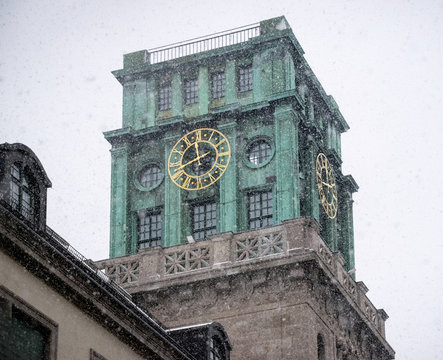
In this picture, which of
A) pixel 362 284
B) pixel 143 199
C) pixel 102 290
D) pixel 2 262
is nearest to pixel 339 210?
pixel 362 284

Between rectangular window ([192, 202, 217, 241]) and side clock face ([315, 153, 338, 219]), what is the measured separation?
441 centimetres

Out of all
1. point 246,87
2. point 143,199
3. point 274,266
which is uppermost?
point 246,87

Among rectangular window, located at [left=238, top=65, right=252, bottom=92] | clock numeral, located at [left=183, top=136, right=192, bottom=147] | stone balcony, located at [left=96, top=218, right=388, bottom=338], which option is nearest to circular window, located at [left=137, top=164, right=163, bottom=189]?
clock numeral, located at [left=183, top=136, right=192, bottom=147]

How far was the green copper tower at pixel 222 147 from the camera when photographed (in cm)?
5484

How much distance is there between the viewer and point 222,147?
184 feet

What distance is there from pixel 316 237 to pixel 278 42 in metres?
9.36

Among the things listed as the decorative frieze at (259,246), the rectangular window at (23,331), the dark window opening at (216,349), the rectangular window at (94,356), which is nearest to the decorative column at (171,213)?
the decorative frieze at (259,246)

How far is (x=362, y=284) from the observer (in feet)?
184

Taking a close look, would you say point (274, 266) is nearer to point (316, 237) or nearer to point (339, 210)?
point (316, 237)

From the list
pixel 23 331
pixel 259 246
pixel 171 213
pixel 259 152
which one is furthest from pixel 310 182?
pixel 23 331

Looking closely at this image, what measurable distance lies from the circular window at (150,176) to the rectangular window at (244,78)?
4520 mm

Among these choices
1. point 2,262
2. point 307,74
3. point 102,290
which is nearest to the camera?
point 2,262

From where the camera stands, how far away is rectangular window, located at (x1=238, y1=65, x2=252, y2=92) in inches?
2253

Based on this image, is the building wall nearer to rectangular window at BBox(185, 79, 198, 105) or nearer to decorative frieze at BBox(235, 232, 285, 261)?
decorative frieze at BBox(235, 232, 285, 261)
